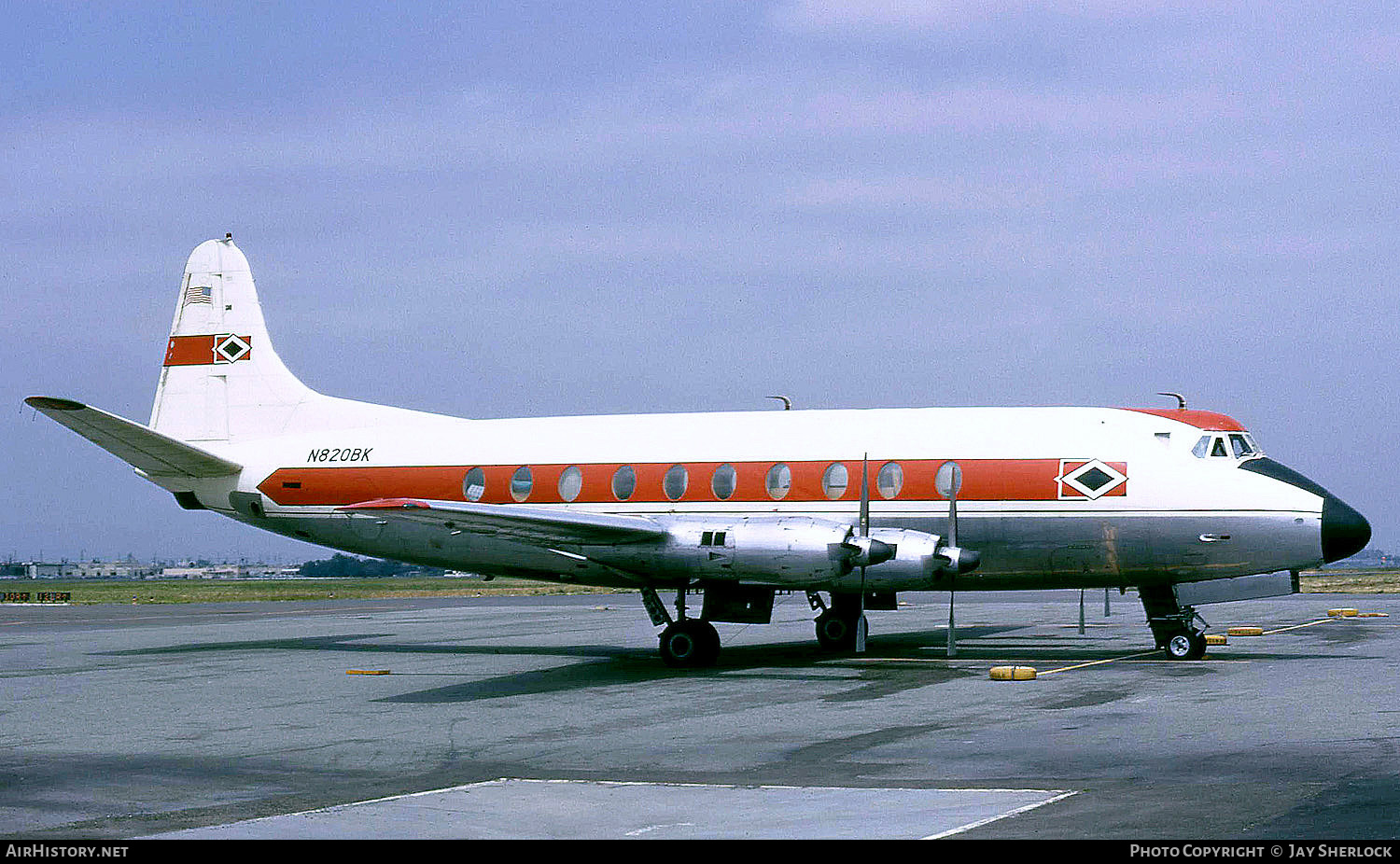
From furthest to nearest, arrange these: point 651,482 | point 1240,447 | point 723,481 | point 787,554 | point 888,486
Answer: point 651,482
point 723,481
point 888,486
point 1240,447
point 787,554

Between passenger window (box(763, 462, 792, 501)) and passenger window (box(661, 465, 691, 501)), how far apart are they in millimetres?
1509

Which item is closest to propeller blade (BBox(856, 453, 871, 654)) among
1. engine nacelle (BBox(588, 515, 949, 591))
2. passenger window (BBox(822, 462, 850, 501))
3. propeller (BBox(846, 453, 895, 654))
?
propeller (BBox(846, 453, 895, 654))

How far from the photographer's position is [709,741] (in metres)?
15.6

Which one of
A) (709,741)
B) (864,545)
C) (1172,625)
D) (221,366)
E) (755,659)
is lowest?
(709,741)

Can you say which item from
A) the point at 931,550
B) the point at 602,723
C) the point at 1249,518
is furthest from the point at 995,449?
the point at 602,723

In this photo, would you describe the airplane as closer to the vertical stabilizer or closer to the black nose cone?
the black nose cone

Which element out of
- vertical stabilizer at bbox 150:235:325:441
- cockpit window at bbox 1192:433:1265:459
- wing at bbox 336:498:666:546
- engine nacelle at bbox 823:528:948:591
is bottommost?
engine nacelle at bbox 823:528:948:591

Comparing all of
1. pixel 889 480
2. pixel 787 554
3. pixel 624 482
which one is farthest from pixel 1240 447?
pixel 624 482

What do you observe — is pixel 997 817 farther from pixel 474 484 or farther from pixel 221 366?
pixel 221 366

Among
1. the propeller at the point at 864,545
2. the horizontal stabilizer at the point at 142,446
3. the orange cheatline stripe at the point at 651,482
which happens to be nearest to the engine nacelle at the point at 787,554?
the propeller at the point at 864,545

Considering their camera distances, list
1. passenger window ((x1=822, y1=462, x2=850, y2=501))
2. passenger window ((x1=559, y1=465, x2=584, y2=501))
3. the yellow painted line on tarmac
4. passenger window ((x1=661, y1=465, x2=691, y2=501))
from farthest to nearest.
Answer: the yellow painted line on tarmac → passenger window ((x1=559, y1=465, x2=584, y2=501)) → passenger window ((x1=661, y1=465, x2=691, y2=501)) → passenger window ((x1=822, y1=462, x2=850, y2=501))

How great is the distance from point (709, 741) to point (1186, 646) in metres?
11.5

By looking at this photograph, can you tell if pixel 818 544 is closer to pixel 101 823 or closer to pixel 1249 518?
pixel 1249 518

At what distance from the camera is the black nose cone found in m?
22.5
